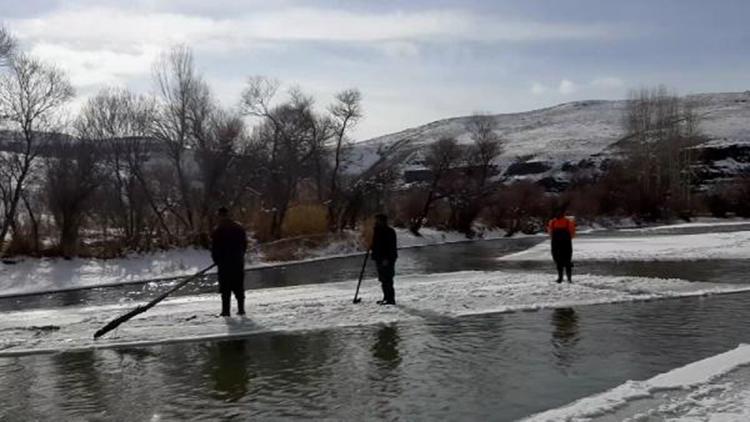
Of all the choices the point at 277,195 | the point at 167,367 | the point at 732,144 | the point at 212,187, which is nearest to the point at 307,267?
the point at 212,187

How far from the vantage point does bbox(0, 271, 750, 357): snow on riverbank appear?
1181cm

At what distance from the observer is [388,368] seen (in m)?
9.14

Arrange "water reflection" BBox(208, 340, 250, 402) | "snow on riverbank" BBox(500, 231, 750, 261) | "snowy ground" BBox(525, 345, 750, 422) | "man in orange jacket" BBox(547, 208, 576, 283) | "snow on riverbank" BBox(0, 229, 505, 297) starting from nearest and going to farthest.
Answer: "snowy ground" BBox(525, 345, 750, 422), "water reflection" BBox(208, 340, 250, 402), "man in orange jacket" BBox(547, 208, 576, 283), "snow on riverbank" BBox(500, 231, 750, 261), "snow on riverbank" BBox(0, 229, 505, 297)

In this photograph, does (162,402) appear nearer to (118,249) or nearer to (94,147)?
(118,249)

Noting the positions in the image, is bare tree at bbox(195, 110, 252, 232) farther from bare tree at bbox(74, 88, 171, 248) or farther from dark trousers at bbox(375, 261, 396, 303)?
dark trousers at bbox(375, 261, 396, 303)

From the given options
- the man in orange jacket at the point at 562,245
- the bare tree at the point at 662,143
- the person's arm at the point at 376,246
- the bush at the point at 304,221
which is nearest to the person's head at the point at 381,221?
the person's arm at the point at 376,246

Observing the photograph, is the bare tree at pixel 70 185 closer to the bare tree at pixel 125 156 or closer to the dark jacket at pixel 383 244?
the bare tree at pixel 125 156

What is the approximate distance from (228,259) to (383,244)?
3125 millimetres

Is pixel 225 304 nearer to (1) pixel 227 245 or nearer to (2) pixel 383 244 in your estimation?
(1) pixel 227 245

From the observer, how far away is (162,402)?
786 cm

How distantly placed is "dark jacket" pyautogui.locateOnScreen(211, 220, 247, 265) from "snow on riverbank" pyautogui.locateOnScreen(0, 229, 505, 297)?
1690 cm

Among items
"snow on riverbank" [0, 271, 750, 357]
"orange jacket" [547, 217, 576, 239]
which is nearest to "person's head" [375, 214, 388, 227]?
"snow on riverbank" [0, 271, 750, 357]

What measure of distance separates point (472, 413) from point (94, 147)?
3704 centimetres

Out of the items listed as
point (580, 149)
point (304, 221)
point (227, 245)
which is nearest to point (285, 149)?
point (304, 221)
